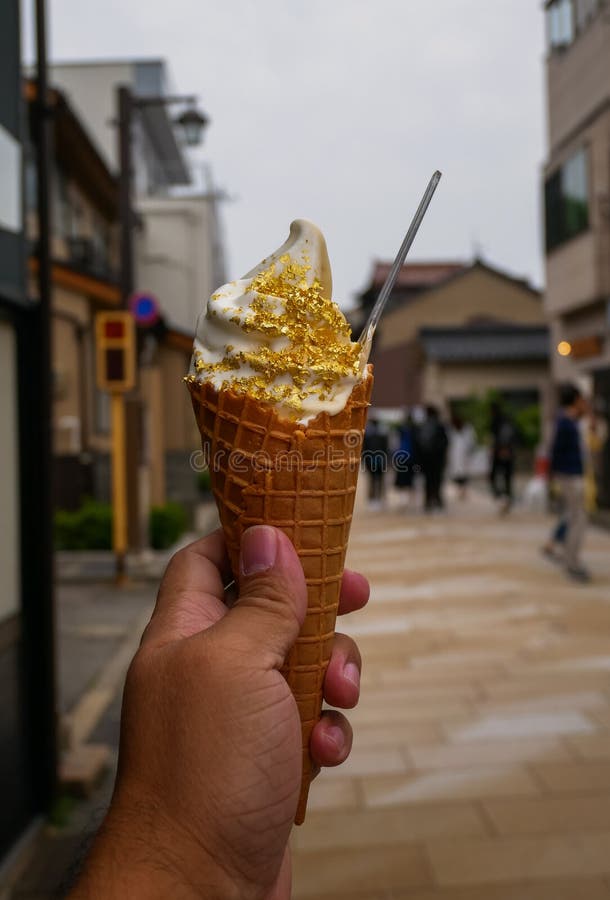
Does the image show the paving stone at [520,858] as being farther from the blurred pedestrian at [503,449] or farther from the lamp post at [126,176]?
the blurred pedestrian at [503,449]

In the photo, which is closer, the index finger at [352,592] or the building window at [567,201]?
the index finger at [352,592]

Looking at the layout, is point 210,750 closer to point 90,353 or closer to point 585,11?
point 585,11

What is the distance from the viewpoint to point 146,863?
1274 millimetres

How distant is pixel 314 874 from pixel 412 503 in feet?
45.6

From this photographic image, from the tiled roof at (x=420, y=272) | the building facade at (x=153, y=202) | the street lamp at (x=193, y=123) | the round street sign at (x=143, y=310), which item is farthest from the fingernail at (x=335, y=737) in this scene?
the tiled roof at (x=420, y=272)

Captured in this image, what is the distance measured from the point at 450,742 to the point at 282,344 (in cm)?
355

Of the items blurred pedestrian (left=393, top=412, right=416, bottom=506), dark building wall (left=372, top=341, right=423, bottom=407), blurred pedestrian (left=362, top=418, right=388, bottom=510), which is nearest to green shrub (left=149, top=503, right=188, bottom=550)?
blurred pedestrian (left=362, top=418, right=388, bottom=510)

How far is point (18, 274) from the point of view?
3.68 metres

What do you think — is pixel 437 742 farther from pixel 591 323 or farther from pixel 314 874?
pixel 591 323

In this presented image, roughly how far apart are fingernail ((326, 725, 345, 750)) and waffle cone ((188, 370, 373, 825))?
50mm

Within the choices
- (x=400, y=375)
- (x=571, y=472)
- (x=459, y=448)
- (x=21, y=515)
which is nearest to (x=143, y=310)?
(x=571, y=472)

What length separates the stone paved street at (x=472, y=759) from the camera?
338 cm

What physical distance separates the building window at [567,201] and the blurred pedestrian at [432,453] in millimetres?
4189

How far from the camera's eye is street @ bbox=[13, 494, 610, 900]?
3.39m
